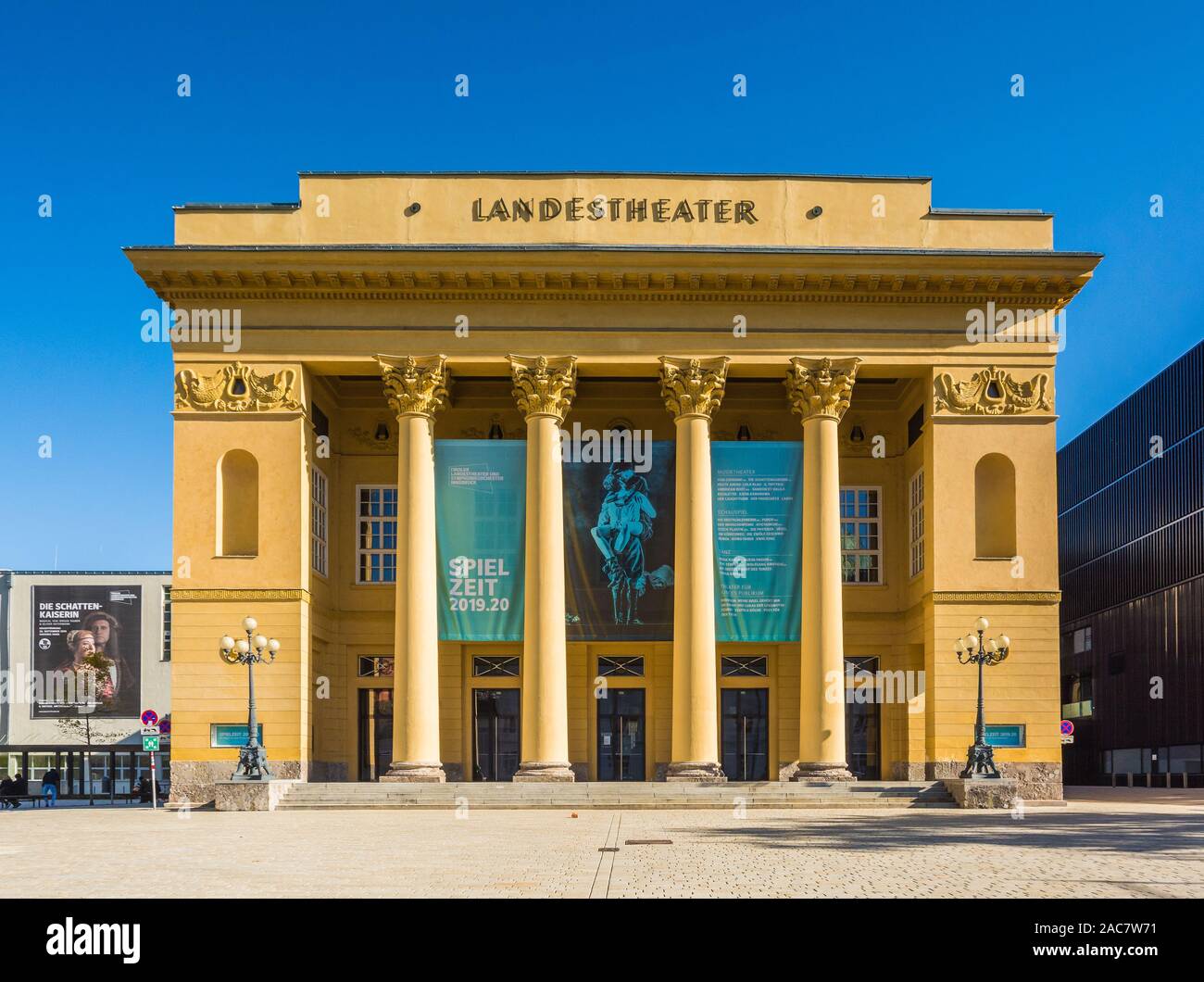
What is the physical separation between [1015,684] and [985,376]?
340 inches

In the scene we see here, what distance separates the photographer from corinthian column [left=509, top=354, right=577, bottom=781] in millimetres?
39125

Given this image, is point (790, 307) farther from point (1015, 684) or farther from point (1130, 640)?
point (1130, 640)

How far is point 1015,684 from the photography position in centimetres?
3991

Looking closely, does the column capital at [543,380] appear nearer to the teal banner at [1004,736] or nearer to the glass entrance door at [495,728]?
the glass entrance door at [495,728]

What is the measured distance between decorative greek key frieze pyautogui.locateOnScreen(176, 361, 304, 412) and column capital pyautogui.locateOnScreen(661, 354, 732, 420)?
1039 cm

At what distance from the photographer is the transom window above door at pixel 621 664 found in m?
44.8

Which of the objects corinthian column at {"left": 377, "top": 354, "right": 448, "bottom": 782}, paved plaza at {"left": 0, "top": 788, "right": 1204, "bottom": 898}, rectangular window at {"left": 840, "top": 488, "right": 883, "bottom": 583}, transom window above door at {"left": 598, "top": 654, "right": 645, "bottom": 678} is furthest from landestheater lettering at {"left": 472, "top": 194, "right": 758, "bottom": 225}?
paved plaza at {"left": 0, "top": 788, "right": 1204, "bottom": 898}

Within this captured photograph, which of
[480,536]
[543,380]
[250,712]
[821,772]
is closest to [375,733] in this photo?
[480,536]

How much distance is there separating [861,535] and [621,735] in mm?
9709

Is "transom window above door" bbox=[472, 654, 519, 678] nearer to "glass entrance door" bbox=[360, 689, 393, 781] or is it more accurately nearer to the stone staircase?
"glass entrance door" bbox=[360, 689, 393, 781]

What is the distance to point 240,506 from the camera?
41.1 m

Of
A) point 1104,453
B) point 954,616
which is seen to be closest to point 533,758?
point 954,616

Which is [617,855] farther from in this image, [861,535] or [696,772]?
[861,535]

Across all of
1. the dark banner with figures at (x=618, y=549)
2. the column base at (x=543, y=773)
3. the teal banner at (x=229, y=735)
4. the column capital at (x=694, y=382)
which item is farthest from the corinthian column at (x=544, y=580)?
the teal banner at (x=229, y=735)
